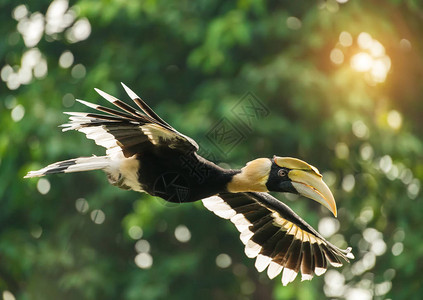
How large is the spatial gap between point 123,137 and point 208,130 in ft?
11.3

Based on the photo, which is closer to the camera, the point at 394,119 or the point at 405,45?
the point at 394,119

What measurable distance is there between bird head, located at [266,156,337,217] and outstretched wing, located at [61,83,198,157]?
0.54m

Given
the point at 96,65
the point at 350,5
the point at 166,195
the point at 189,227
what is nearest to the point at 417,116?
the point at 350,5

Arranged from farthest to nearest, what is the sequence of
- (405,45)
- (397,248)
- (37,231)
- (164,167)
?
(37,231) → (405,45) → (397,248) → (164,167)

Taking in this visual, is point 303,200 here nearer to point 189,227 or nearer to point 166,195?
point 189,227

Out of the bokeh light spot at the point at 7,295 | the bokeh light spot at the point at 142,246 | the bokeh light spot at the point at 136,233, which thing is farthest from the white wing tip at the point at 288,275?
the bokeh light spot at the point at 142,246

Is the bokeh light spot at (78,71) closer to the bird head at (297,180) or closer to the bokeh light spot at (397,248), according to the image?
the bokeh light spot at (397,248)

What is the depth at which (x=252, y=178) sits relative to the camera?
4867 millimetres

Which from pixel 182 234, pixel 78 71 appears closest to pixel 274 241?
pixel 182 234

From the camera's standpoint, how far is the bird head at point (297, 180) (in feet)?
15.5

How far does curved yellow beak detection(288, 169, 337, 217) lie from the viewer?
471 cm

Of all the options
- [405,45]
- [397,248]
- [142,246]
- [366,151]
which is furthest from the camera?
[142,246]

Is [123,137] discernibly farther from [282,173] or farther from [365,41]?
[365,41]

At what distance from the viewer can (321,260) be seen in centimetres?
581
